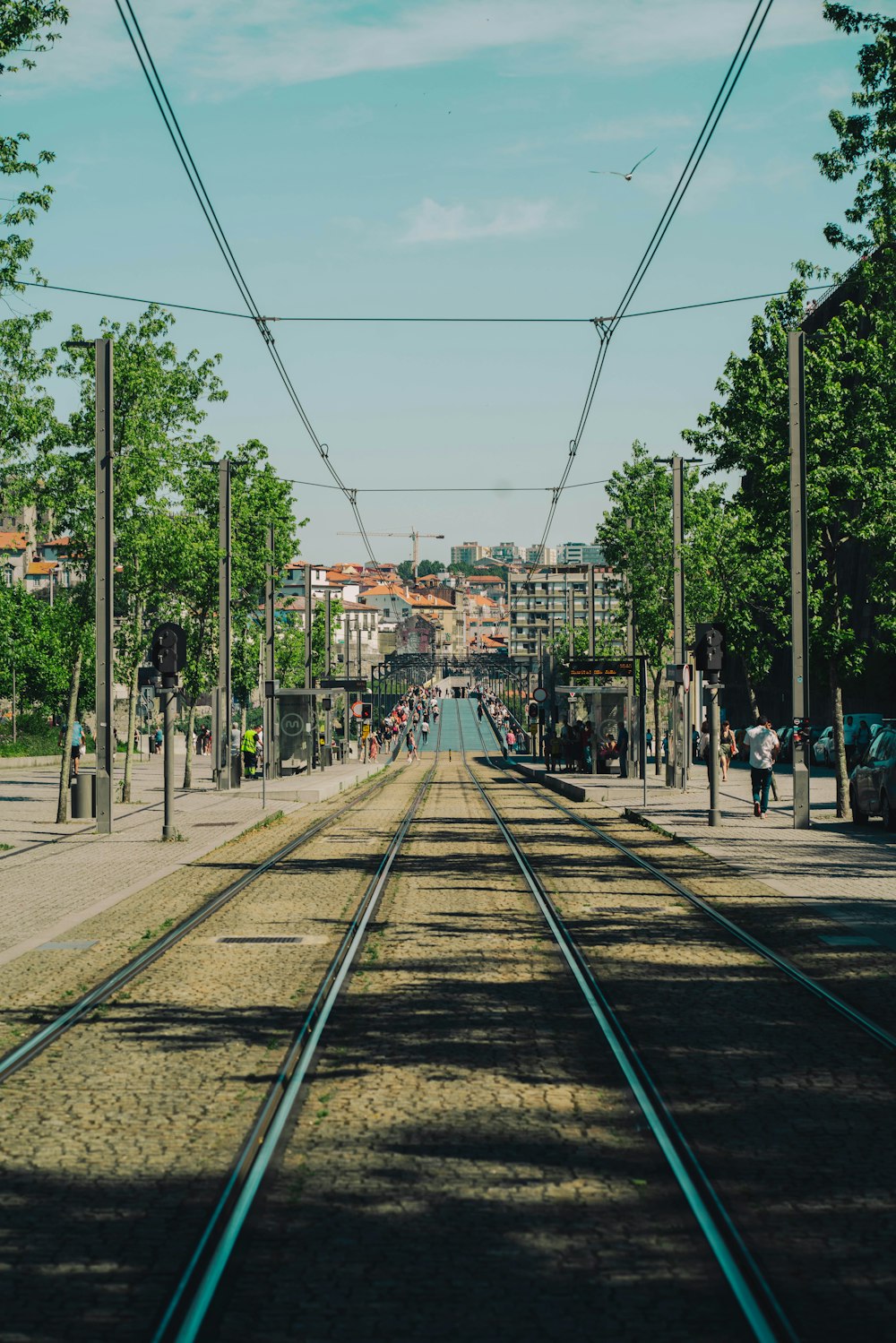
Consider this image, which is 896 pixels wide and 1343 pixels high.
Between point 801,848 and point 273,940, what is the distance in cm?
1127

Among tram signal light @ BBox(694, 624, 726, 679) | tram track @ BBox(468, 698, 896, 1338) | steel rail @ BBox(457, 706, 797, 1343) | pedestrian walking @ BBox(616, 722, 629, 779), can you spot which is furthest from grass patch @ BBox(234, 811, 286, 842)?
pedestrian walking @ BBox(616, 722, 629, 779)

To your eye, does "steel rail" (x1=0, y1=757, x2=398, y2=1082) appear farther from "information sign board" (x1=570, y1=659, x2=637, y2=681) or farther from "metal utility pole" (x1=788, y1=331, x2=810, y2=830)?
"information sign board" (x1=570, y1=659, x2=637, y2=681)

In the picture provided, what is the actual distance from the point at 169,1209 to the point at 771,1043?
13.7 ft

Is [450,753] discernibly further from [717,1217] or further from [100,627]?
[717,1217]

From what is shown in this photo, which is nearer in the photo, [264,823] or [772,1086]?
[772,1086]

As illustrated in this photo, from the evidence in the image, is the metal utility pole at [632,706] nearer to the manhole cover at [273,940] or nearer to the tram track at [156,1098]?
the manhole cover at [273,940]

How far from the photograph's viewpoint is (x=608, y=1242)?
214 inches

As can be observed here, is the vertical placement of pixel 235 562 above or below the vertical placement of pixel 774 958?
above

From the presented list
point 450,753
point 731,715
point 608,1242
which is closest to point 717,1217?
point 608,1242

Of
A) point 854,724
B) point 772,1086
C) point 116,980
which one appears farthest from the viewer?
point 854,724

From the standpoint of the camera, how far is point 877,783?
25.9 metres

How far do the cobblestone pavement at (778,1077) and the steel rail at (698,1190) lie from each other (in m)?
0.07

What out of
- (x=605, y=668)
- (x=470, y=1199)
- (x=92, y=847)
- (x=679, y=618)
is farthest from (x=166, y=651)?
(x=605, y=668)

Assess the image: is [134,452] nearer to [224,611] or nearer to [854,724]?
[224,611]
